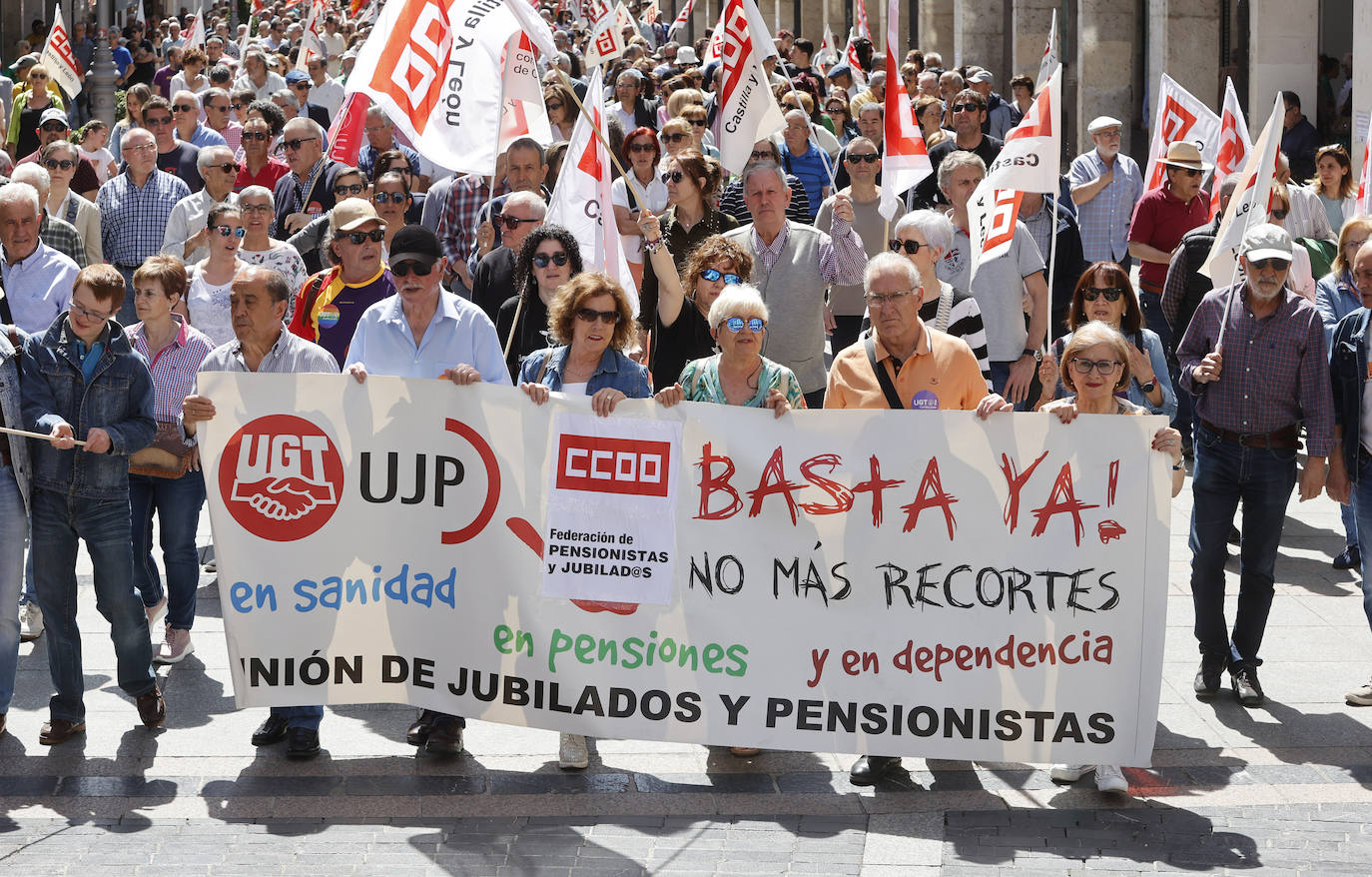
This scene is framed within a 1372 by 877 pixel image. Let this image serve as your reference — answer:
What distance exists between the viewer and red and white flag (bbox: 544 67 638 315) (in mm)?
8633

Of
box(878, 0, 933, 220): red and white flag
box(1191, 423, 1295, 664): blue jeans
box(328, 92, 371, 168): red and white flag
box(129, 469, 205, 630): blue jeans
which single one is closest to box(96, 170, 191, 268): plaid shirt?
box(328, 92, 371, 168): red and white flag

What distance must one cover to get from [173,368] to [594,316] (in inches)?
83.1

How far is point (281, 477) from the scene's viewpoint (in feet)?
22.1

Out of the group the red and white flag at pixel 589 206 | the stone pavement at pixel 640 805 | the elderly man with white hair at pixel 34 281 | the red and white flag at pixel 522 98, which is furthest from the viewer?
the red and white flag at pixel 522 98

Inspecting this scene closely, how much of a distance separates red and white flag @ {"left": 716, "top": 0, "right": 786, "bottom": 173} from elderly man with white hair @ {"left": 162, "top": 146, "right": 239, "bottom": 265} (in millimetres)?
2902

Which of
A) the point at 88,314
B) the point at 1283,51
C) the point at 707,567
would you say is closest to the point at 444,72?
the point at 88,314

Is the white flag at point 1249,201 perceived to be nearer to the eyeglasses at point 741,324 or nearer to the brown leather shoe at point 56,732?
the eyeglasses at point 741,324

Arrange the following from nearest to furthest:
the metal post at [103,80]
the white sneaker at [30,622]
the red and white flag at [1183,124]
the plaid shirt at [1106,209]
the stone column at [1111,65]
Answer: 1. the white sneaker at [30,622]
2. the red and white flag at [1183,124]
3. the plaid shirt at [1106,209]
4. the stone column at [1111,65]
5. the metal post at [103,80]

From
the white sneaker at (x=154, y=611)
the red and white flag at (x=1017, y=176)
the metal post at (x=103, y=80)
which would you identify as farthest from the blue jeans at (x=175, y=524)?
the metal post at (x=103, y=80)

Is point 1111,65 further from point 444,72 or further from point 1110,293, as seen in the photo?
point 1110,293

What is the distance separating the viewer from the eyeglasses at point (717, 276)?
26.5ft

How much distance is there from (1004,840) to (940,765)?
71cm

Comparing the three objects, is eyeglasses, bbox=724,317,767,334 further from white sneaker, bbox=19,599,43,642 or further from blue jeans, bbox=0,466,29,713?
white sneaker, bbox=19,599,43,642

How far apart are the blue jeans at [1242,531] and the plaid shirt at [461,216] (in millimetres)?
4594
